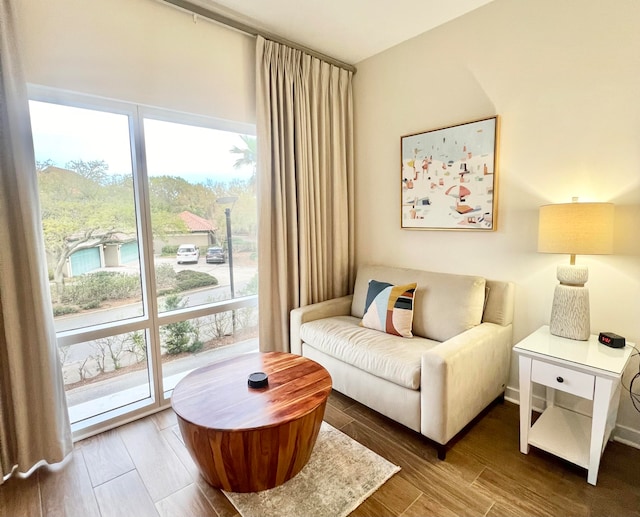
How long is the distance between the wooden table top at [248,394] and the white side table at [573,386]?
1.11 metres

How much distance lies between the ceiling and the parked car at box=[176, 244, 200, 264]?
1653mm

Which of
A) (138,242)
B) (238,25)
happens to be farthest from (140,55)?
(138,242)

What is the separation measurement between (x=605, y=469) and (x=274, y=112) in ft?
10.0

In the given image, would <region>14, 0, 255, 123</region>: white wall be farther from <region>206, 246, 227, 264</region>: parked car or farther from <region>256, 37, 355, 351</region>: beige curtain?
<region>206, 246, 227, 264</region>: parked car

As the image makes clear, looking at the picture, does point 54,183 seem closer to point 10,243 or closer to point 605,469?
point 10,243

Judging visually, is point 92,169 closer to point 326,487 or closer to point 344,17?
point 344,17

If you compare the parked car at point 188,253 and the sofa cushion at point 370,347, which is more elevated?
the parked car at point 188,253

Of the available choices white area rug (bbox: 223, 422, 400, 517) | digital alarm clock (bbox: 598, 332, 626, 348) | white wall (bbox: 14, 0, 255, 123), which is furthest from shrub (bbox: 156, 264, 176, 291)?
digital alarm clock (bbox: 598, 332, 626, 348)

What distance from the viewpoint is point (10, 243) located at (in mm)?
1666

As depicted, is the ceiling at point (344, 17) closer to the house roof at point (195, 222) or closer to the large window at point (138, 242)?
the large window at point (138, 242)

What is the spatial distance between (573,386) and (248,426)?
1.58 metres

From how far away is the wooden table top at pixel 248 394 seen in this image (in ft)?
4.81

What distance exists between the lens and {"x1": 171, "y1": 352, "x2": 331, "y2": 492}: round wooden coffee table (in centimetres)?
143

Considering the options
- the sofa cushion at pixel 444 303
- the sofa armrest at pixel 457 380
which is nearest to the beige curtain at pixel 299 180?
the sofa cushion at pixel 444 303
